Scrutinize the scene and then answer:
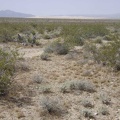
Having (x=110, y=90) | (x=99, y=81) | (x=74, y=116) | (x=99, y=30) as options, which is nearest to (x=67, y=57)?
(x=99, y=81)

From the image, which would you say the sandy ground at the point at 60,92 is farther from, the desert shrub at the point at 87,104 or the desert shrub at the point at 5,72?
the desert shrub at the point at 5,72

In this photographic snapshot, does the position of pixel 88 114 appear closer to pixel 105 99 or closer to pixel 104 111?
pixel 104 111

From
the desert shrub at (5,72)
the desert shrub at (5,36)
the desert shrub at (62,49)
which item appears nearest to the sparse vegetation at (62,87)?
the desert shrub at (5,72)

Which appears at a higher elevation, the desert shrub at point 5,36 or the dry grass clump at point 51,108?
the desert shrub at point 5,36

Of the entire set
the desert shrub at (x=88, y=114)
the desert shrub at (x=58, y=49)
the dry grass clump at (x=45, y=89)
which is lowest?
the desert shrub at (x=88, y=114)

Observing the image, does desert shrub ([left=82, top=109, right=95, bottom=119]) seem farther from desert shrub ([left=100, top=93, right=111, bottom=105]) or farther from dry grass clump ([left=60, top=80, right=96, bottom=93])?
dry grass clump ([left=60, top=80, right=96, bottom=93])

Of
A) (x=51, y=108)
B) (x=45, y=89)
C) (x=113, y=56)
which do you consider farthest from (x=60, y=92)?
(x=113, y=56)

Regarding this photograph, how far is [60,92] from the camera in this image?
30.3 feet

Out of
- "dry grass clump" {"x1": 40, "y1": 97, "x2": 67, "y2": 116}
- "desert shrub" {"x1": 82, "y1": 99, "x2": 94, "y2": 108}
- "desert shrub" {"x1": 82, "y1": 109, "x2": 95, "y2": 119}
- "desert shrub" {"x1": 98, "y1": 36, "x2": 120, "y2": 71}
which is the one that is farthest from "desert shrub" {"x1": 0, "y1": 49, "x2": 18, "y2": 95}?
"desert shrub" {"x1": 98, "y1": 36, "x2": 120, "y2": 71}

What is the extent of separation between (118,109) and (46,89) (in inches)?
105

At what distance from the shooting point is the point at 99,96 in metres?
A: 8.80

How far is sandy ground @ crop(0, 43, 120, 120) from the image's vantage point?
7406mm

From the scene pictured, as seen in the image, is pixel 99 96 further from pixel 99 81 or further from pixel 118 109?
pixel 99 81

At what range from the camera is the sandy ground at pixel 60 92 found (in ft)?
24.3
